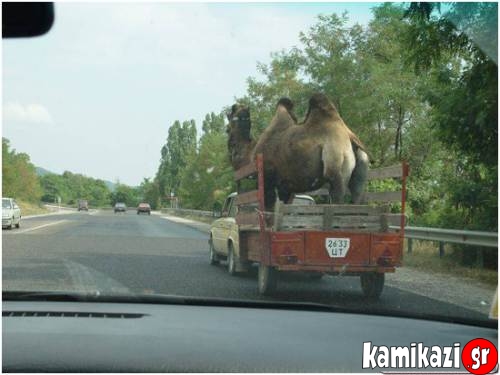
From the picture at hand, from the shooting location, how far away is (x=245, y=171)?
949 centimetres

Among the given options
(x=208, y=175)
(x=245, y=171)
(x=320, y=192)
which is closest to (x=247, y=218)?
(x=245, y=171)

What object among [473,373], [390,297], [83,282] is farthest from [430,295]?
[473,373]

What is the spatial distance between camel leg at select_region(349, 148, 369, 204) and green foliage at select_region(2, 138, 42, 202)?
4186mm

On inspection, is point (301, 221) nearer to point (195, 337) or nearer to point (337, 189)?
point (337, 189)

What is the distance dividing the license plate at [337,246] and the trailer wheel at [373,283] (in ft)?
1.46

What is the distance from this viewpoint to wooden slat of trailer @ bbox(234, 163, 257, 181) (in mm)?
9015

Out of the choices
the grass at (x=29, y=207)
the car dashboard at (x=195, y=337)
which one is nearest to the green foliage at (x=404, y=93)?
the grass at (x=29, y=207)

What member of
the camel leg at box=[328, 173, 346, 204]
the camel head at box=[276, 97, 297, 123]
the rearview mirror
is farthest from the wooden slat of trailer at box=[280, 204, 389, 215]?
the rearview mirror

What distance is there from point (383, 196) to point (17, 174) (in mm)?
4413

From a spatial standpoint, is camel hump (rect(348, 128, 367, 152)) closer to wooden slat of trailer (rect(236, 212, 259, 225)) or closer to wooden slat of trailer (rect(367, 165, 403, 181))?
wooden slat of trailer (rect(367, 165, 403, 181))

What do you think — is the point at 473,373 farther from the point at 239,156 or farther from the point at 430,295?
the point at 239,156

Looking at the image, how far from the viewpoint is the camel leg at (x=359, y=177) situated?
359 inches

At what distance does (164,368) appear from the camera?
9.47ft

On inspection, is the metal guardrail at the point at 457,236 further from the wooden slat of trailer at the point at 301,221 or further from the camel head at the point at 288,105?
the camel head at the point at 288,105
